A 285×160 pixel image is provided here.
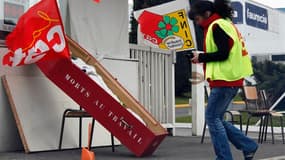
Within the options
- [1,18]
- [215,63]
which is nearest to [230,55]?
A: [215,63]

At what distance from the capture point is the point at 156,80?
12227mm

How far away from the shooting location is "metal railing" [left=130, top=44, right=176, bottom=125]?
11.7 meters

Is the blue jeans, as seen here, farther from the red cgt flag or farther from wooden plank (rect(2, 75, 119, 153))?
wooden plank (rect(2, 75, 119, 153))

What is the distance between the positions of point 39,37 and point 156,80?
16.6ft

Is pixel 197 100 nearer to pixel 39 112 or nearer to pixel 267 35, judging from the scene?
pixel 267 35

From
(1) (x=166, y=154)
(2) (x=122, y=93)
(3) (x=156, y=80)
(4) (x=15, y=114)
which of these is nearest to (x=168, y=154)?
(1) (x=166, y=154)

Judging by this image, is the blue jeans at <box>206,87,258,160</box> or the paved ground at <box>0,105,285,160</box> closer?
the blue jeans at <box>206,87,258,160</box>

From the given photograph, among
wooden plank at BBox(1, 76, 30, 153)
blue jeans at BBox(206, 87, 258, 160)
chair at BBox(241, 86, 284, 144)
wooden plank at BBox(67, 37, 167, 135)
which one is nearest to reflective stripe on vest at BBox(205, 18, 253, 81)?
blue jeans at BBox(206, 87, 258, 160)

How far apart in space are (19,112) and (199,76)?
5574mm

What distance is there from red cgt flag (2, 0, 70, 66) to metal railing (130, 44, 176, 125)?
3.93 meters

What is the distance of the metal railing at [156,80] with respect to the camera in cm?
1174

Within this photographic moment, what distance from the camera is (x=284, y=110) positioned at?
14883 mm

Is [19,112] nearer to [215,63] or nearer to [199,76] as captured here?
[215,63]

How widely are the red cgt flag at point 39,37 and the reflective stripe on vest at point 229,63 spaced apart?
6.16 feet
